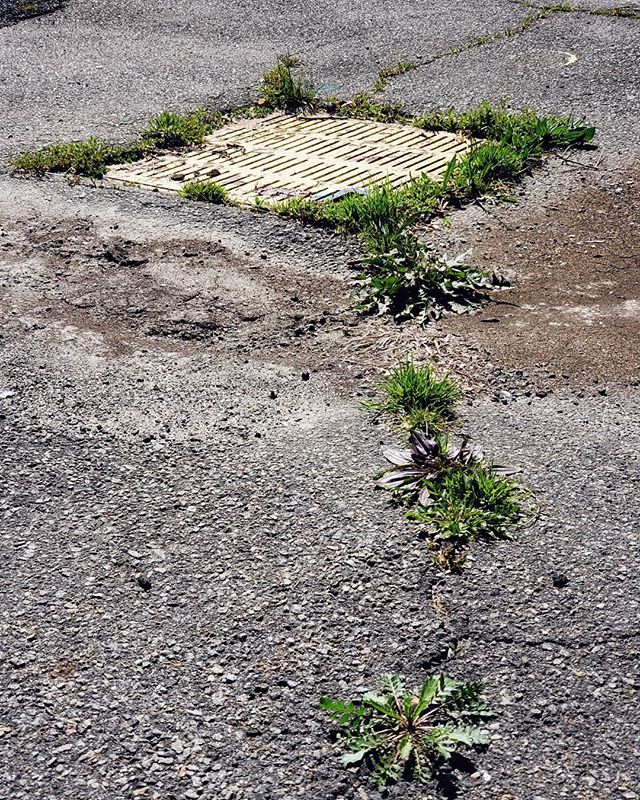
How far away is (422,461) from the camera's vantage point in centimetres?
344

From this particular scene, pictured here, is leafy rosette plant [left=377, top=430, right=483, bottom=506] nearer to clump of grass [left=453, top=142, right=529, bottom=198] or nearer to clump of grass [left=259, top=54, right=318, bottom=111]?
clump of grass [left=453, top=142, right=529, bottom=198]

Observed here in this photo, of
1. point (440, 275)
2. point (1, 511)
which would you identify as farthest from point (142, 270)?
point (1, 511)

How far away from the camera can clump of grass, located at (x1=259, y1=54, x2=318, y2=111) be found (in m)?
7.05

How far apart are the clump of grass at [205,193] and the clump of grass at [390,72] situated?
2211 millimetres

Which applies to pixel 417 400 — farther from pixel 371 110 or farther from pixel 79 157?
pixel 371 110

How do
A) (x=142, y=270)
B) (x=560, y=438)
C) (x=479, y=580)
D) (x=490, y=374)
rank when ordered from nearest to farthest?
(x=479, y=580) → (x=560, y=438) → (x=490, y=374) → (x=142, y=270)

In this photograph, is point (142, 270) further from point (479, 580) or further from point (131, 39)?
point (131, 39)

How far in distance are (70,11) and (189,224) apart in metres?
5.73

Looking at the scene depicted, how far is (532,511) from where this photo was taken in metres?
3.22

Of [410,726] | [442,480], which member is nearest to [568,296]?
[442,480]

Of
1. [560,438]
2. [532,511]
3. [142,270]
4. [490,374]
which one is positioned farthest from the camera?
[142,270]

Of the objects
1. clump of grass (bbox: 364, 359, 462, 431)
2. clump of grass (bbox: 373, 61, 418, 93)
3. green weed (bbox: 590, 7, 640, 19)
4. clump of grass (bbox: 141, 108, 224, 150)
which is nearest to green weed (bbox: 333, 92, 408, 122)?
clump of grass (bbox: 373, 61, 418, 93)

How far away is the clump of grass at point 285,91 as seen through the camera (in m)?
7.05

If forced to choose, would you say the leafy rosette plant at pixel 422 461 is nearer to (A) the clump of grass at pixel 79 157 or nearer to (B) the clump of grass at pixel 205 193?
(B) the clump of grass at pixel 205 193
